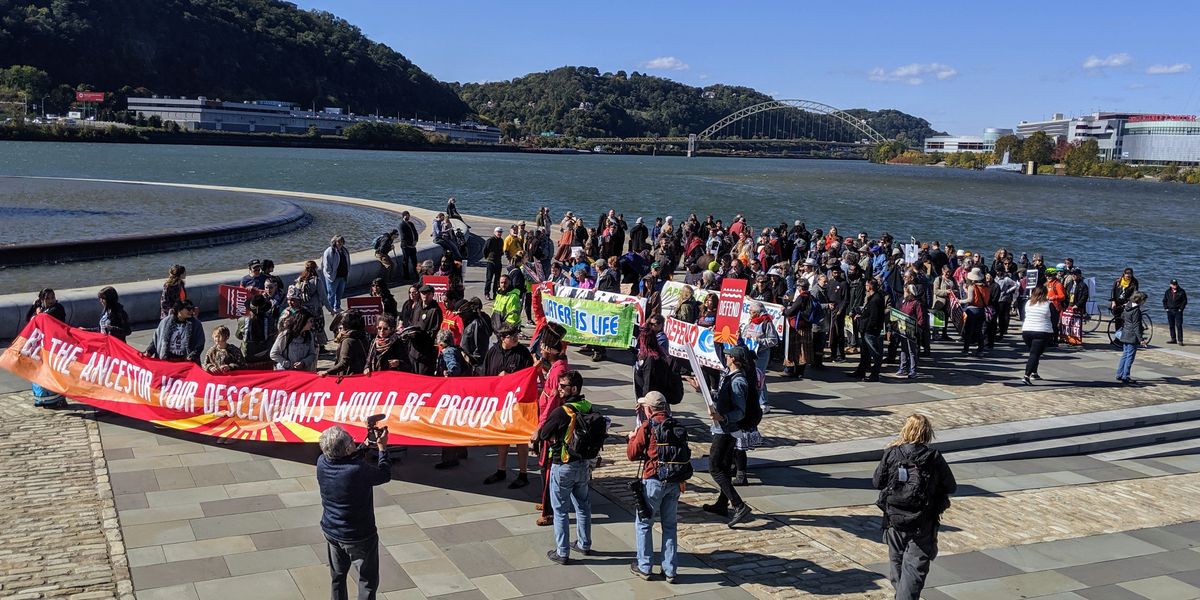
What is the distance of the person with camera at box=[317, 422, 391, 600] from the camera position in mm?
6461

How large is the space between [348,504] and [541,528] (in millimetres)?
2632

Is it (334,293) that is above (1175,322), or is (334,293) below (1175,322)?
above

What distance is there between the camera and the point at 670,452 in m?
7.68

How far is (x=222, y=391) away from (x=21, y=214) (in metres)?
23.3

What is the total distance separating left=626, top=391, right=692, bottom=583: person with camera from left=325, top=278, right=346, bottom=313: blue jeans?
11078 mm

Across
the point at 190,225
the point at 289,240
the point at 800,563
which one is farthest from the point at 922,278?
the point at 190,225

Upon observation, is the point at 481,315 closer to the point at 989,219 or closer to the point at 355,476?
the point at 355,476

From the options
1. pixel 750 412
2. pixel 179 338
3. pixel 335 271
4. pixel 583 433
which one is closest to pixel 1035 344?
pixel 750 412

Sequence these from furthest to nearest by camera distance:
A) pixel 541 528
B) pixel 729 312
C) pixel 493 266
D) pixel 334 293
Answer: pixel 493 266
pixel 334 293
pixel 729 312
pixel 541 528

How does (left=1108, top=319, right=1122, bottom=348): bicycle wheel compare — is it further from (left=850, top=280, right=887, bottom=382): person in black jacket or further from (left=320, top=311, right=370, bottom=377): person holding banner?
(left=320, top=311, right=370, bottom=377): person holding banner

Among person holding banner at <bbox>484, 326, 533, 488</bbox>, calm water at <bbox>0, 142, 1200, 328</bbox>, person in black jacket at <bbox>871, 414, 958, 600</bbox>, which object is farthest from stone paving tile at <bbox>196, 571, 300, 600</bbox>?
calm water at <bbox>0, 142, 1200, 328</bbox>

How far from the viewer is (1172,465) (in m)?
12.6

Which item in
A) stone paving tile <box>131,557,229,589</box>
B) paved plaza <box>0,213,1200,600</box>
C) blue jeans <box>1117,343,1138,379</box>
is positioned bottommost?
paved plaza <box>0,213,1200,600</box>

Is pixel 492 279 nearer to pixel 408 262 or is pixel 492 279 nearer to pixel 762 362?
pixel 408 262
